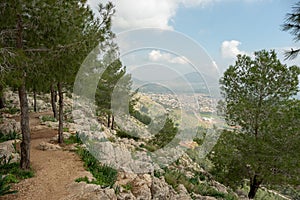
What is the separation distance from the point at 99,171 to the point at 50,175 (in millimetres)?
1486

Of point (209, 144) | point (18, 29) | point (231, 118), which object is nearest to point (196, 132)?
point (209, 144)

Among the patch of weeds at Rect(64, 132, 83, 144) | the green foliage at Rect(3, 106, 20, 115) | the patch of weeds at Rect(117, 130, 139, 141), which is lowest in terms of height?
the patch of weeds at Rect(117, 130, 139, 141)

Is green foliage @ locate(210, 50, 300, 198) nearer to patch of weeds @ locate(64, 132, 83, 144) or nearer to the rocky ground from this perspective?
the rocky ground

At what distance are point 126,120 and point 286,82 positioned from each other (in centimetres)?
1648

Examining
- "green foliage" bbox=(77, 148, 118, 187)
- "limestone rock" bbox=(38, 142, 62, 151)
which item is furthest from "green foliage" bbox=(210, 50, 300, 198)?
"limestone rock" bbox=(38, 142, 62, 151)

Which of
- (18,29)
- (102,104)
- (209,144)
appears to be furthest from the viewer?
(102,104)

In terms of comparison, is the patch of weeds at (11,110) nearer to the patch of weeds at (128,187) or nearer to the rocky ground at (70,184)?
the rocky ground at (70,184)

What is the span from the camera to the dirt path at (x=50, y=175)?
18.7ft

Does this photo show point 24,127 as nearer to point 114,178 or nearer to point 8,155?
point 8,155

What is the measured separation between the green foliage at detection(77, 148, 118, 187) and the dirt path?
24 centimetres

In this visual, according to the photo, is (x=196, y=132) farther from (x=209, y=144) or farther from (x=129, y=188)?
(x=129, y=188)

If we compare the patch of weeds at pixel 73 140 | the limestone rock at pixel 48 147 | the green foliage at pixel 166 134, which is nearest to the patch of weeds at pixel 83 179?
the limestone rock at pixel 48 147

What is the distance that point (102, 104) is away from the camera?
65.9 feet

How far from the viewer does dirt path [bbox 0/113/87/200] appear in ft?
18.7
